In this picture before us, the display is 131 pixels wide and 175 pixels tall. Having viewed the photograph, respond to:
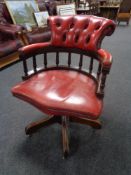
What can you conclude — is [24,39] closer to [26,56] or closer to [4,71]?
[4,71]

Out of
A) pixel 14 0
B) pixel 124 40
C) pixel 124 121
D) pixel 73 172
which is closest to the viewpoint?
pixel 73 172

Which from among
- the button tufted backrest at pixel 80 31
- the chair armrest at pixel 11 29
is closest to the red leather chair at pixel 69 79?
the button tufted backrest at pixel 80 31

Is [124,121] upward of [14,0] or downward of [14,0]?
downward

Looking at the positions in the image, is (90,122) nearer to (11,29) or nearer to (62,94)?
(62,94)

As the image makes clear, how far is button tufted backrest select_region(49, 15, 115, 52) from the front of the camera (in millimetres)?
1092

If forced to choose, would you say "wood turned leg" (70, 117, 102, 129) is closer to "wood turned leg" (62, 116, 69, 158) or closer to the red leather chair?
the red leather chair

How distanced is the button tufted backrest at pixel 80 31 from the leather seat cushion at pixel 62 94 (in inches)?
9.9

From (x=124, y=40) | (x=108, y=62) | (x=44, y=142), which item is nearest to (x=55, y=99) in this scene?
(x=108, y=62)

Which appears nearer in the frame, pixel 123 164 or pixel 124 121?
pixel 123 164

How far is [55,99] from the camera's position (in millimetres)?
928

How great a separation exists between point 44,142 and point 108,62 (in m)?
0.81

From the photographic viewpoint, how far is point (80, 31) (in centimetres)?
119

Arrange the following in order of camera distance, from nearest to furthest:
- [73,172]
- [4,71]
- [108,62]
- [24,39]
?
1. [108,62]
2. [73,172]
3. [4,71]
4. [24,39]

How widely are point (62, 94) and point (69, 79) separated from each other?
23 cm
